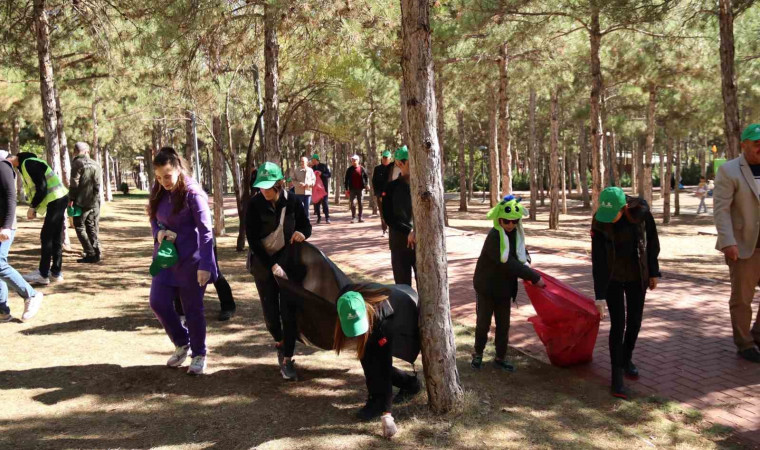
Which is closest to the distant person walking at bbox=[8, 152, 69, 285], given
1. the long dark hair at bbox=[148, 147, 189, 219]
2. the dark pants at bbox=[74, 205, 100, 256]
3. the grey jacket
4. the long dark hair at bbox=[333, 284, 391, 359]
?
the grey jacket

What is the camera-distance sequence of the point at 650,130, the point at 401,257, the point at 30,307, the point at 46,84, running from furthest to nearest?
the point at 650,130 → the point at 46,84 → the point at 30,307 → the point at 401,257

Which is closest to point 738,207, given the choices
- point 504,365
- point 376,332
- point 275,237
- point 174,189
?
point 504,365

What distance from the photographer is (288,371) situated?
451cm

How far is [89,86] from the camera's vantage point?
1675cm

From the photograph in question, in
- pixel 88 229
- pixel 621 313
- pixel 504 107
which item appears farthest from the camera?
pixel 504 107

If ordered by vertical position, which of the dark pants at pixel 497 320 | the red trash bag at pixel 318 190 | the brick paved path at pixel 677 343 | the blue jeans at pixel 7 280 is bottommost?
the brick paved path at pixel 677 343

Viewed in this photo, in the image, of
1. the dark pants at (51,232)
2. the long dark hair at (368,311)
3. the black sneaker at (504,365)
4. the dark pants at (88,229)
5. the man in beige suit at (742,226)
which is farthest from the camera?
the dark pants at (88,229)

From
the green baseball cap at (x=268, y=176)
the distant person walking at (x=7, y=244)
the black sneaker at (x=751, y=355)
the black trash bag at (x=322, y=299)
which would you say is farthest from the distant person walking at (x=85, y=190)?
the black sneaker at (x=751, y=355)

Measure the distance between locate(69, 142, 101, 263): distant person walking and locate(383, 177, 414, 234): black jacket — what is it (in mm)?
5259

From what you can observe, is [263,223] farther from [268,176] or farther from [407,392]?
[407,392]

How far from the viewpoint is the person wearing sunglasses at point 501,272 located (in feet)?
14.5

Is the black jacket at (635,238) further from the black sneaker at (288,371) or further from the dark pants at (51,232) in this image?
the dark pants at (51,232)

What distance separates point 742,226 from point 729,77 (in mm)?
4905

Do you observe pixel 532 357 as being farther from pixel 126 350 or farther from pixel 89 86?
pixel 89 86
